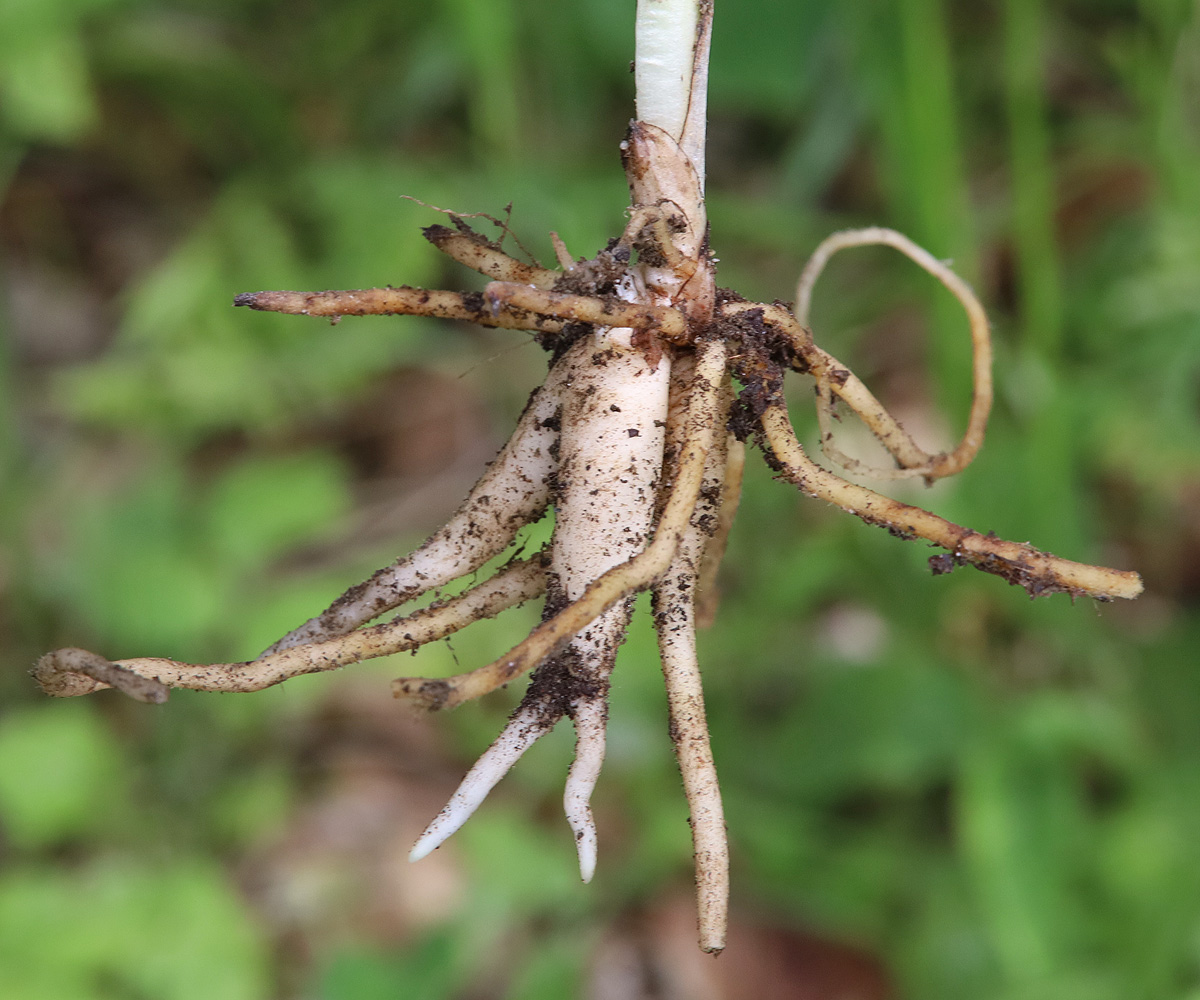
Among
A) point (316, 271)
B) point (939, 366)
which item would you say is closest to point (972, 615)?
point (939, 366)

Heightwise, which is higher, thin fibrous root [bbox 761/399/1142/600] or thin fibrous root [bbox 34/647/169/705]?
thin fibrous root [bbox 761/399/1142/600]

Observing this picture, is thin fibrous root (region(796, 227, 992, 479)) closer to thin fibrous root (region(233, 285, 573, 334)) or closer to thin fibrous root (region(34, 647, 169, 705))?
thin fibrous root (region(233, 285, 573, 334))

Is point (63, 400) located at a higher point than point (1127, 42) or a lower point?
lower

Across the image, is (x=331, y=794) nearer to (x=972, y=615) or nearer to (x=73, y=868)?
(x=73, y=868)

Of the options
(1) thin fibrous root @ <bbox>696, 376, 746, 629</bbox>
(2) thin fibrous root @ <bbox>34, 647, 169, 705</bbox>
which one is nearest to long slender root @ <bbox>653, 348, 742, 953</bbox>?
(1) thin fibrous root @ <bbox>696, 376, 746, 629</bbox>

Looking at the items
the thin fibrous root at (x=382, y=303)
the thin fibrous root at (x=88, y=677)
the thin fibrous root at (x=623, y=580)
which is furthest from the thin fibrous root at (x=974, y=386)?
the thin fibrous root at (x=88, y=677)

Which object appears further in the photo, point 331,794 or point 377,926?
point 331,794
